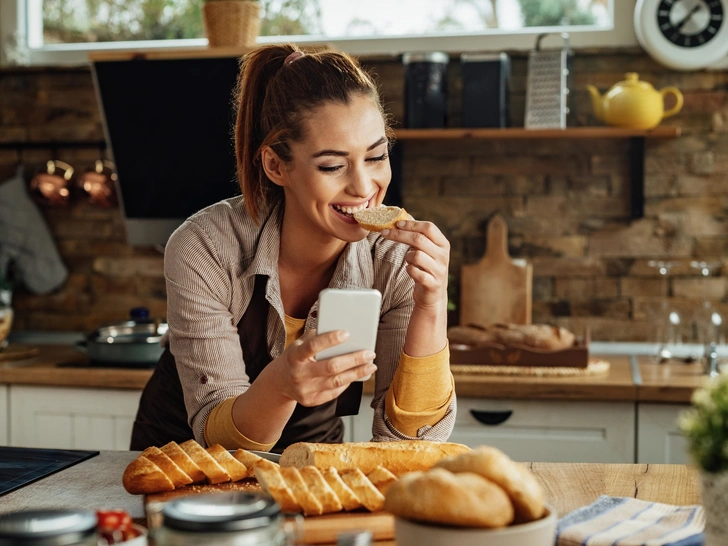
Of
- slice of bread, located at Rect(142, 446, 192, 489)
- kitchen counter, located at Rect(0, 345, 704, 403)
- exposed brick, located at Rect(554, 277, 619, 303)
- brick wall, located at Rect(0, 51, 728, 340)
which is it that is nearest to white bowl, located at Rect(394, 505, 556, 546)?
slice of bread, located at Rect(142, 446, 192, 489)

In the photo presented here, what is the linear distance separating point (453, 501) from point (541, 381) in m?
1.83

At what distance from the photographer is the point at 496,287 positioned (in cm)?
330

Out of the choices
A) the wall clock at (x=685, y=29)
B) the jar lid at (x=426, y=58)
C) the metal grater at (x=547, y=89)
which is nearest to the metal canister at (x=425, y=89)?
the jar lid at (x=426, y=58)

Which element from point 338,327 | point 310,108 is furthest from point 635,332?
point 338,327

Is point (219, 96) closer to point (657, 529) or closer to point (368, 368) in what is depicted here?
point (368, 368)

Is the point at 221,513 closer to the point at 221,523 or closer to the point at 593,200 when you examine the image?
the point at 221,523

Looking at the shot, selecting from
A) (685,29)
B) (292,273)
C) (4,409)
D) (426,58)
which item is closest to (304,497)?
(292,273)

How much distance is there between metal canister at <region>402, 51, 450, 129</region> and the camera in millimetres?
3201

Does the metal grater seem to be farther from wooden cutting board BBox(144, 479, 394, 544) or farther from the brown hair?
wooden cutting board BBox(144, 479, 394, 544)

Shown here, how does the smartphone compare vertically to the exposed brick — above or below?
above

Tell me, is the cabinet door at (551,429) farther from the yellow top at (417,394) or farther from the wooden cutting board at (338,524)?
the wooden cutting board at (338,524)

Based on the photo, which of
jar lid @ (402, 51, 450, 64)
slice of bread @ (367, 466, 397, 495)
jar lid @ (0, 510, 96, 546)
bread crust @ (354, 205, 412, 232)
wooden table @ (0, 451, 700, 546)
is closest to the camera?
jar lid @ (0, 510, 96, 546)

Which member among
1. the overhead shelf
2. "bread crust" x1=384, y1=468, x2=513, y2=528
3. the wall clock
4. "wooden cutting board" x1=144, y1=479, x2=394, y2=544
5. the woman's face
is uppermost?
the wall clock

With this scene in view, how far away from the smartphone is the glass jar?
1.39 feet
